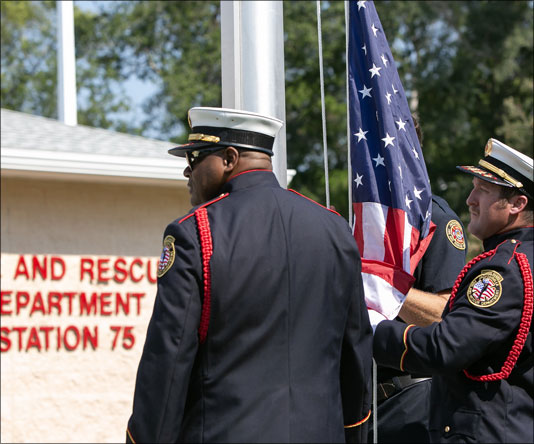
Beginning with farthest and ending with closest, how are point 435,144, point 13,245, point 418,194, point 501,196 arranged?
1. point 435,144
2. point 13,245
3. point 418,194
4. point 501,196

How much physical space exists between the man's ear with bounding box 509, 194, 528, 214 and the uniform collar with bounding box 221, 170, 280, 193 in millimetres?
864

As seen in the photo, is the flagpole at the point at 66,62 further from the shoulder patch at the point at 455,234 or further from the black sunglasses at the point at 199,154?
the black sunglasses at the point at 199,154

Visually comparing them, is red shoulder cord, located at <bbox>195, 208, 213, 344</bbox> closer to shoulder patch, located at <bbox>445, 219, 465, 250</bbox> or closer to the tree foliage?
shoulder patch, located at <bbox>445, 219, 465, 250</bbox>

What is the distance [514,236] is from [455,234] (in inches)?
31.5

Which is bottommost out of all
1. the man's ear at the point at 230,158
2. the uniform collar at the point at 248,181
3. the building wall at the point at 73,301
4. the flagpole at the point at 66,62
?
the building wall at the point at 73,301

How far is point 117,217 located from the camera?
382 inches

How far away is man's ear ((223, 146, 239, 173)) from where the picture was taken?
286cm


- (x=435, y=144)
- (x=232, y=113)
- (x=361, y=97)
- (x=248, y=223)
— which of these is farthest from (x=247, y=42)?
(x=435, y=144)

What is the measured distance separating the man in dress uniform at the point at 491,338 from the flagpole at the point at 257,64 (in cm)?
105

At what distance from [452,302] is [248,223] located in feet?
2.78

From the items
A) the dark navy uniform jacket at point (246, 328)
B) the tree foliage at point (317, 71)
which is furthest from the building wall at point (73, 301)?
the tree foliage at point (317, 71)

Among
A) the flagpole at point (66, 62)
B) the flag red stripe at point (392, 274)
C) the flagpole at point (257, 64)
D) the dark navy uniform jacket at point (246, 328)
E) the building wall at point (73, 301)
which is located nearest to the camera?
the dark navy uniform jacket at point (246, 328)

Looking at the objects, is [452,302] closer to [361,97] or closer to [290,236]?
[290,236]

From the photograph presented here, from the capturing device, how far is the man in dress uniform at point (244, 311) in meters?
2.54
